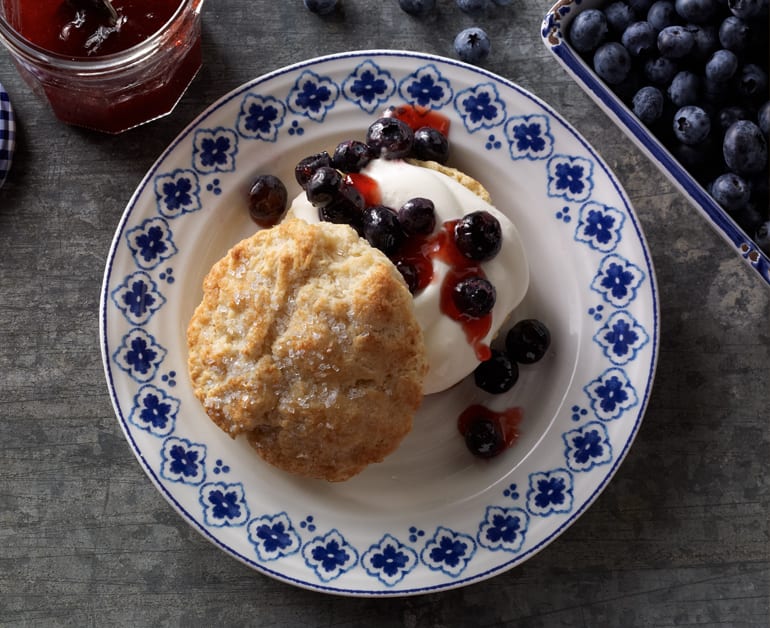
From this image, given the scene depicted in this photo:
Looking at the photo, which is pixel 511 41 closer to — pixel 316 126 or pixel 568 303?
pixel 316 126

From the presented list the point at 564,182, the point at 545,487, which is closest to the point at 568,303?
the point at 564,182

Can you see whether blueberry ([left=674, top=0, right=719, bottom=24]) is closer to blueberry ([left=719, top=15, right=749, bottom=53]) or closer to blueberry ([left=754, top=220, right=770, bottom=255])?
blueberry ([left=719, top=15, right=749, bottom=53])

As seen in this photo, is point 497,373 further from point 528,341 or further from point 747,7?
point 747,7

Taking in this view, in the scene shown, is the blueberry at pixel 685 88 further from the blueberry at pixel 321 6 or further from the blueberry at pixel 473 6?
the blueberry at pixel 321 6

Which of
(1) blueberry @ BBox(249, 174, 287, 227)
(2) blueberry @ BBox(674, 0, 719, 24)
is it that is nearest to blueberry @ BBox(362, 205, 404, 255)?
(1) blueberry @ BBox(249, 174, 287, 227)

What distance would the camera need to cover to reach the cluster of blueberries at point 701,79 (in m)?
2.38

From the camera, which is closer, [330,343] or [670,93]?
[330,343]

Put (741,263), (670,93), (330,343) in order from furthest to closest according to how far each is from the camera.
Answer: (741,263), (670,93), (330,343)

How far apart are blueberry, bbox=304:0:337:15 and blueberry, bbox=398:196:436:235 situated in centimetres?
98

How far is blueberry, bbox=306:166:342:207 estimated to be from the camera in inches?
92.7

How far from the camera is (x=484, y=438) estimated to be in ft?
8.42

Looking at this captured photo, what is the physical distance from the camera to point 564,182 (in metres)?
2.66

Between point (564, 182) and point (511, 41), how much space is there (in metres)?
0.64

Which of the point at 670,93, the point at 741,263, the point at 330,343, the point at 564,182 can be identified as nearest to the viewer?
the point at 330,343
